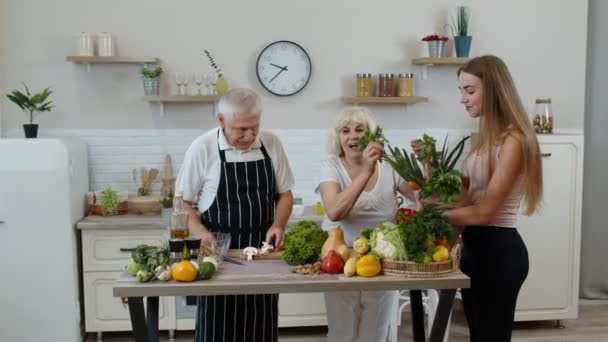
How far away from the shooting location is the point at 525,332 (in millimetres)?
4934

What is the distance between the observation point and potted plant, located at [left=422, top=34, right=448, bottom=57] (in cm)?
499

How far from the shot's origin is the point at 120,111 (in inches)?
196

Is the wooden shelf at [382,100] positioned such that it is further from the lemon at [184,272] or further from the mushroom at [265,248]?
the lemon at [184,272]

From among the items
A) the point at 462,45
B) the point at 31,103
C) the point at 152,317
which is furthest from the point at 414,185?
the point at 31,103

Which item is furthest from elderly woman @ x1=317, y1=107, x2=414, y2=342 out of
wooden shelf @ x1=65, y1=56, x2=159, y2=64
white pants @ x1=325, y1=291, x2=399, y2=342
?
wooden shelf @ x1=65, y1=56, x2=159, y2=64

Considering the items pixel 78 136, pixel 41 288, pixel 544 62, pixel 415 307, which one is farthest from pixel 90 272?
pixel 544 62

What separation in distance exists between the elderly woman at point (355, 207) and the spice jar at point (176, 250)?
688 millimetres

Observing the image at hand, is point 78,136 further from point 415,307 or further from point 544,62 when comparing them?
point 544,62

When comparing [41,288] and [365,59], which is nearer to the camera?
[41,288]

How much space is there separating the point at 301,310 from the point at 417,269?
239cm

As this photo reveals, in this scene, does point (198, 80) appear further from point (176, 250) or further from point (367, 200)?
point (176, 250)

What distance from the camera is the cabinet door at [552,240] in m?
4.76

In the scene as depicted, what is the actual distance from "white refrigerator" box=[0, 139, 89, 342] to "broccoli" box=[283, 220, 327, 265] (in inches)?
84.8

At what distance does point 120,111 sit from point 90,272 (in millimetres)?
1176
